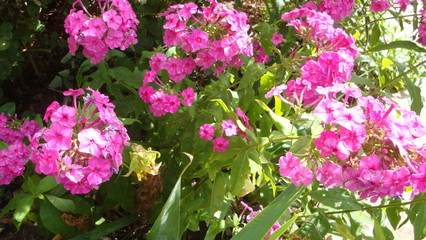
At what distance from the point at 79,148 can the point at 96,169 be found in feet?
0.28

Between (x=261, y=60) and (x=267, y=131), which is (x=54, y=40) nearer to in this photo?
(x=261, y=60)

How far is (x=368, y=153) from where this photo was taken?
55.2 inches

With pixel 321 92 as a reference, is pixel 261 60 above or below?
below

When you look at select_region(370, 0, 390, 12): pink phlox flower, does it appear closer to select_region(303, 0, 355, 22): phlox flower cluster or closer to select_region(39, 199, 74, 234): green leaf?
select_region(303, 0, 355, 22): phlox flower cluster

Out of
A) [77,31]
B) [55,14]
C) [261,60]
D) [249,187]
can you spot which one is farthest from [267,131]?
[55,14]

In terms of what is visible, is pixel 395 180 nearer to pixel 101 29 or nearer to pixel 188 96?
pixel 188 96

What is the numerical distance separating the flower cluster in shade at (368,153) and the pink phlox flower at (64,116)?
24.0 inches

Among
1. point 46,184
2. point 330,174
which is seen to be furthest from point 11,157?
point 330,174

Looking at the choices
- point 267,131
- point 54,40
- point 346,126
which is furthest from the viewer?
point 54,40

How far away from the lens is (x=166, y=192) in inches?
83.7

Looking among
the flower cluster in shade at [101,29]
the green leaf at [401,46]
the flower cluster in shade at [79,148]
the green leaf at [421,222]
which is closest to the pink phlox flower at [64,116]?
the flower cluster in shade at [79,148]

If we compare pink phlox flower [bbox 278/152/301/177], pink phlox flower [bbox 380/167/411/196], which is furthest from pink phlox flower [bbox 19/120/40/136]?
pink phlox flower [bbox 380/167/411/196]

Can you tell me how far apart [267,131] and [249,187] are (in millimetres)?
246

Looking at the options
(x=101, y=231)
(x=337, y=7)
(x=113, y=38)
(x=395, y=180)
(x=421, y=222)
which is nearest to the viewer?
(x=395, y=180)
